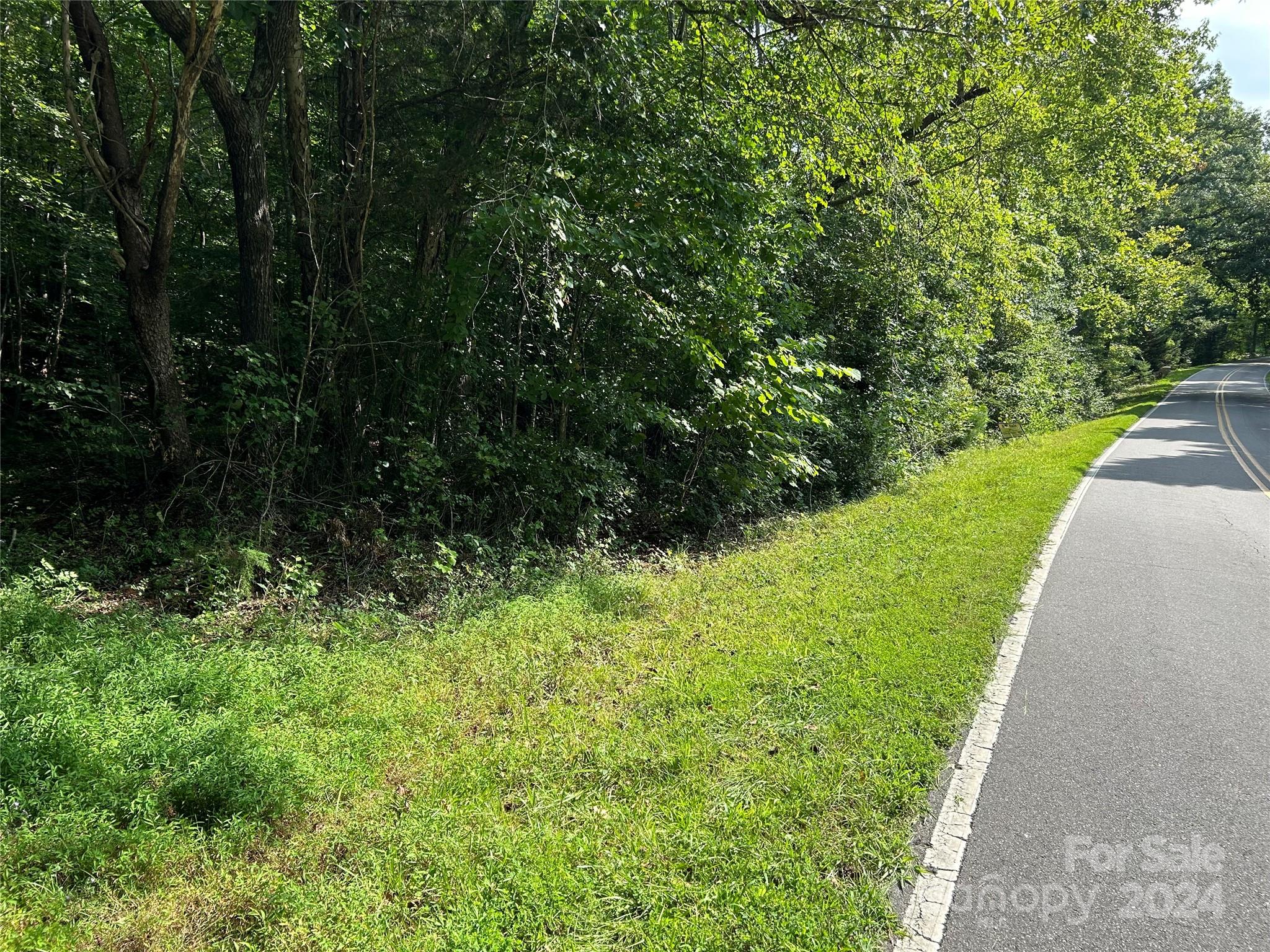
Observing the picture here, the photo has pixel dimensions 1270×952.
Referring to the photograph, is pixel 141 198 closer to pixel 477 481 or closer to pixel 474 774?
pixel 477 481

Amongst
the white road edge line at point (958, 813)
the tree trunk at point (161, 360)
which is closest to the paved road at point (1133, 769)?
the white road edge line at point (958, 813)

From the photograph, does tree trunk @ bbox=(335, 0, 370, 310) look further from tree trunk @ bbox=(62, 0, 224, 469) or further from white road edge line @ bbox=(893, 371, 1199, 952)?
white road edge line @ bbox=(893, 371, 1199, 952)

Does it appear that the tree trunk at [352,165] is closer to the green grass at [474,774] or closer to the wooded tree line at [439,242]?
the wooded tree line at [439,242]

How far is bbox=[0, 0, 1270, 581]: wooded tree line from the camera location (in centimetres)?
660

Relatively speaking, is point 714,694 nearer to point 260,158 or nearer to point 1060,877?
point 1060,877

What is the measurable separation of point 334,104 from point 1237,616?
425 inches

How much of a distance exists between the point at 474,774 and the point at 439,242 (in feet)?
19.8

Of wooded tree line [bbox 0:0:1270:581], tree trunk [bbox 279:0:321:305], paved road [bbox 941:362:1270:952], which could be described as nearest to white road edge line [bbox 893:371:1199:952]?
paved road [bbox 941:362:1270:952]

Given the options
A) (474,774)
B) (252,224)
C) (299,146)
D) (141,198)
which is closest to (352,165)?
(299,146)

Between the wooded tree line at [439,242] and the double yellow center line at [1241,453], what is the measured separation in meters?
8.36

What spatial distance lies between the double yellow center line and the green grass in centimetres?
1091

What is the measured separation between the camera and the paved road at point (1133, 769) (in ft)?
9.41

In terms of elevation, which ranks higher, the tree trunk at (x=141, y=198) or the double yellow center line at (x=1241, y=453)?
the tree trunk at (x=141, y=198)

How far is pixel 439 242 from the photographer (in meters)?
7.86
